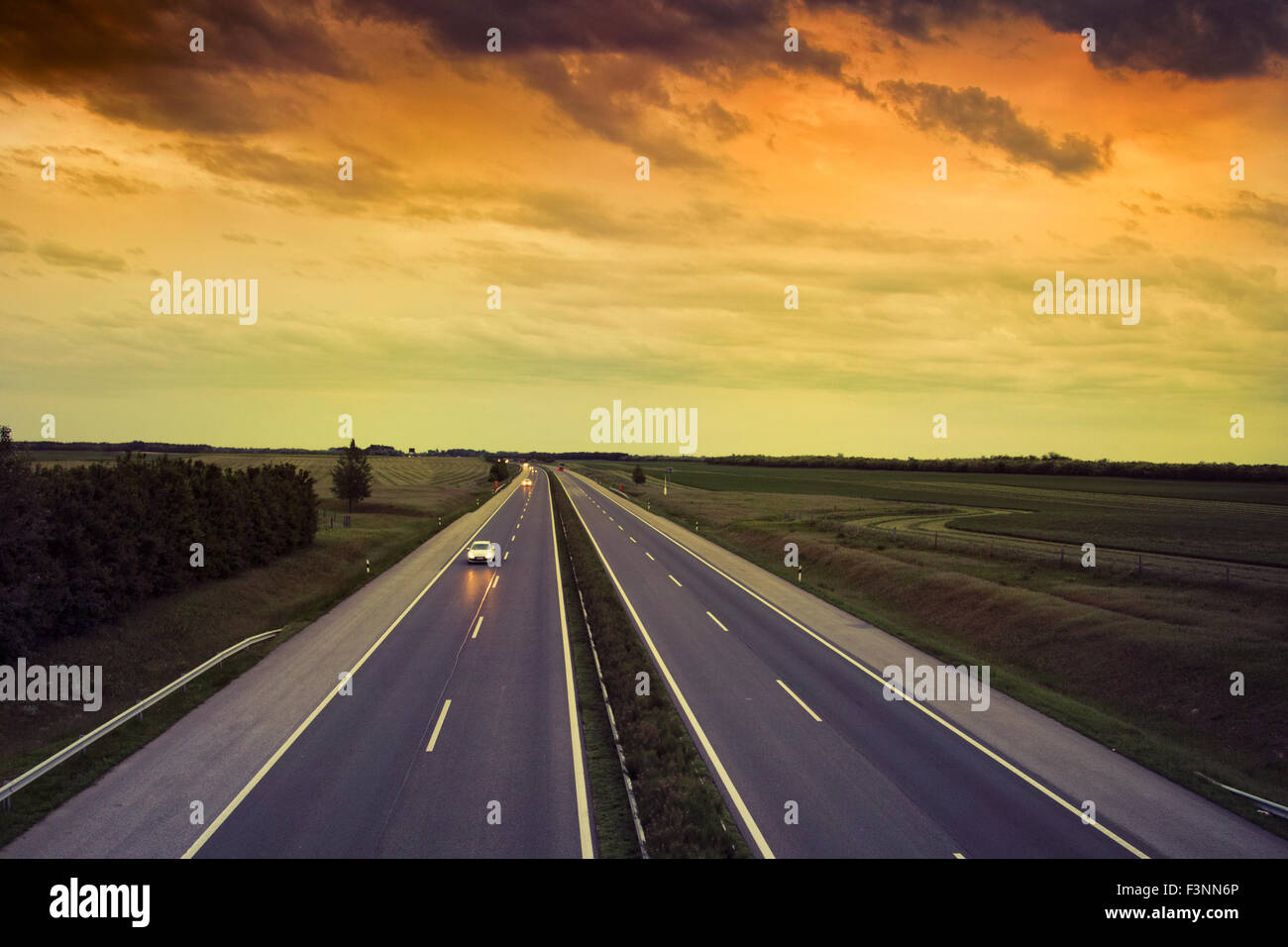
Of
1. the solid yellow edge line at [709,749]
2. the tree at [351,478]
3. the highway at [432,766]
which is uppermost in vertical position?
the tree at [351,478]

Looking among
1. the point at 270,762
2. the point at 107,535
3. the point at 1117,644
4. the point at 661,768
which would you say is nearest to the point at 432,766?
the point at 270,762

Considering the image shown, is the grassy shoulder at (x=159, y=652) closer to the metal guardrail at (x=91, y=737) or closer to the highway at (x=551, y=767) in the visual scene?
the metal guardrail at (x=91, y=737)

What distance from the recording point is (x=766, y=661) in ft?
67.2

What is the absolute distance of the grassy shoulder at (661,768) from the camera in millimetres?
10094

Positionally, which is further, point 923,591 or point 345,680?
point 923,591

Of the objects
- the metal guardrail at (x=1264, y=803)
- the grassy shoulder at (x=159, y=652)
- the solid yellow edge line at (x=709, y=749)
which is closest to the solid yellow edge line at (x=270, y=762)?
the grassy shoulder at (x=159, y=652)

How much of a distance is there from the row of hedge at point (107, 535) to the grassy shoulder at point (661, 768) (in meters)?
15.1

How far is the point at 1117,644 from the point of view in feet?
70.1

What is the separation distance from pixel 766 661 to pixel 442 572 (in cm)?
2018

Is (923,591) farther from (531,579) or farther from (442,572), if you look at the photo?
(442,572)

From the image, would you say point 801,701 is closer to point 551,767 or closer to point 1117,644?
point 551,767

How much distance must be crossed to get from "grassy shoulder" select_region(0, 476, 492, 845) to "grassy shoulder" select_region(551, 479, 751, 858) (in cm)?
947

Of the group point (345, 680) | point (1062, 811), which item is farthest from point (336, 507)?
point (1062, 811)

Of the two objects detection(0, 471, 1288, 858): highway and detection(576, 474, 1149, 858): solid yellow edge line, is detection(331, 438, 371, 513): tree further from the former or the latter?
detection(576, 474, 1149, 858): solid yellow edge line
